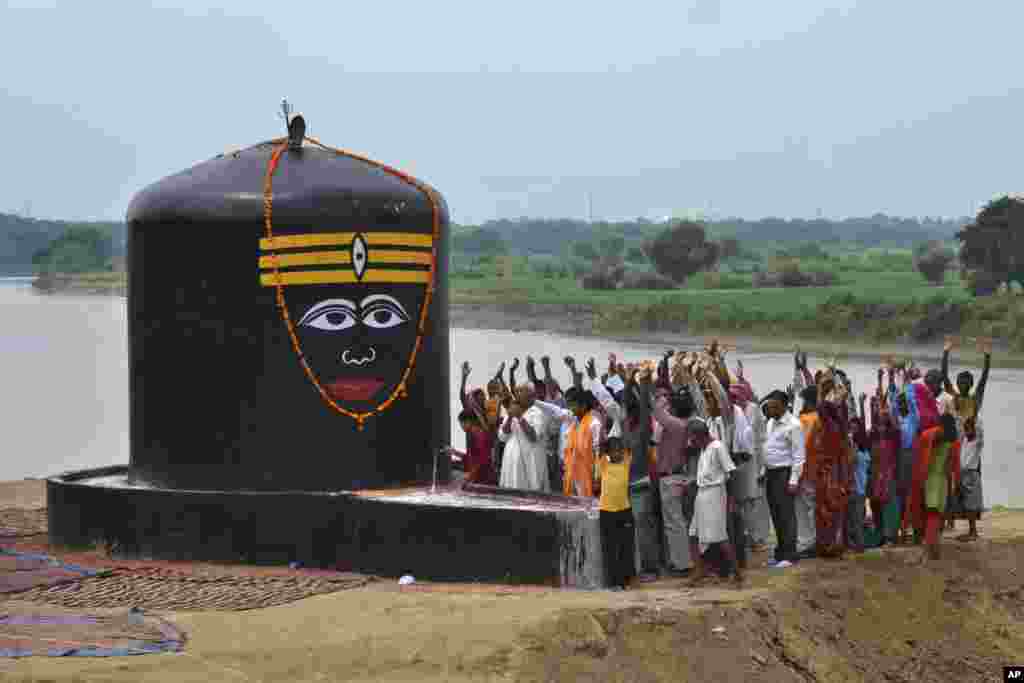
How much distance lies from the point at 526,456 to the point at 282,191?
262 centimetres

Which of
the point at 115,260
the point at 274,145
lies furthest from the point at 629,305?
the point at 115,260

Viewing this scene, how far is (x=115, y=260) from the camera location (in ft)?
392

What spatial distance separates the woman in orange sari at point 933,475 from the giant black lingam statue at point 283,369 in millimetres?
2769

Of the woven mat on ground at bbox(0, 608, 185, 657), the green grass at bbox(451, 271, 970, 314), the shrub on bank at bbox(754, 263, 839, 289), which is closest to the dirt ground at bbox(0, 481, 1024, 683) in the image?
the woven mat on ground at bbox(0, 608, 185, 657)

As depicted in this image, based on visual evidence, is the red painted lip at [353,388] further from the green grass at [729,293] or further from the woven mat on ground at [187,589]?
the green grass at [729,293]

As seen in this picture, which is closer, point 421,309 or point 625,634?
point 625,634

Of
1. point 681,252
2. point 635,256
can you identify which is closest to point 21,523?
point 681,252

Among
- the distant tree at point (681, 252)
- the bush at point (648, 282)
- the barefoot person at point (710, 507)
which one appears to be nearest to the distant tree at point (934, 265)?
the bush at point (648, 282)

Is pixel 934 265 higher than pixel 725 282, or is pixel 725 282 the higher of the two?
pixel 934 265

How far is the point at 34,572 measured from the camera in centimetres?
1382

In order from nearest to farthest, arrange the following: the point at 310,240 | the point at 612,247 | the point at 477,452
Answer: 1. the point at 310,240
2. the point at 477,452
3. the point at 612,247

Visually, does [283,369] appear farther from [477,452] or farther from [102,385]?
[102,385]

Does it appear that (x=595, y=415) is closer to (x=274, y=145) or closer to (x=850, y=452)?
(x=850, y=452)

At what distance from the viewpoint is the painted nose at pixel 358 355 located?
14.1m
